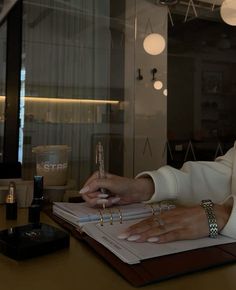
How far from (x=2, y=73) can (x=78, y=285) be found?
1747mm

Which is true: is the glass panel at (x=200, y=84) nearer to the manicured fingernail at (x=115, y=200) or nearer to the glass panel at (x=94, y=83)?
the glass panel at (x=94, y=83)

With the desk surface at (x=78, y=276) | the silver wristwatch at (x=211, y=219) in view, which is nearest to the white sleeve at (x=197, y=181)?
the silver wristwatch at (x=211, y=219)

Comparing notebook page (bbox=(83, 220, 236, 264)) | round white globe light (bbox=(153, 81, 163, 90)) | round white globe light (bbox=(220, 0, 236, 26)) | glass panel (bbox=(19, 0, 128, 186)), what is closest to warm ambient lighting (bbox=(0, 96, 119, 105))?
glass panel (bbox=(19, 0, 128, 186))

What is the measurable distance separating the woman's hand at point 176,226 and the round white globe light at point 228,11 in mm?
2055

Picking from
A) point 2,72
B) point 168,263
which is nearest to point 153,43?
point 2,72

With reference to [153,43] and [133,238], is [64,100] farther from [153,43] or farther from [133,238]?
[133,238]

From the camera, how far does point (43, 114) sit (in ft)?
6.97

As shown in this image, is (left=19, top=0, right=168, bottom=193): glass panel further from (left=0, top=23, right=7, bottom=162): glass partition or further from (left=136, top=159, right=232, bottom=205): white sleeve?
(left=136, top=159, right=232, bottom=205): white sleeve

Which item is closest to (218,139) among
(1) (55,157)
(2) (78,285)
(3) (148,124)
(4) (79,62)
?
(3) (148,124)

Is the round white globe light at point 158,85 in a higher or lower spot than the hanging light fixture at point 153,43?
lower

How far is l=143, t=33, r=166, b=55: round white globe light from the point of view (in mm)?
2472

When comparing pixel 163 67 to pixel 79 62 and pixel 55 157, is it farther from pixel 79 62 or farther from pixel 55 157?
pixel 55 157

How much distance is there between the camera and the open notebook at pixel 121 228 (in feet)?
1.62

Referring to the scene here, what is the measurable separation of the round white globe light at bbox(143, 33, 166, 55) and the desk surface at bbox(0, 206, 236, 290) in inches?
84.3
